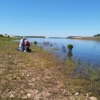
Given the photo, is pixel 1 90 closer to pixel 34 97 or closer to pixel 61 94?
pixel 34 97

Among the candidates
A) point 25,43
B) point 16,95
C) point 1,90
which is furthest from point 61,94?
point 25,43

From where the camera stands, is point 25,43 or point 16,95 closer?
point 16,95

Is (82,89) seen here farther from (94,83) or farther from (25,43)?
(25,43)

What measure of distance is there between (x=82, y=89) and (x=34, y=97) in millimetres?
2336

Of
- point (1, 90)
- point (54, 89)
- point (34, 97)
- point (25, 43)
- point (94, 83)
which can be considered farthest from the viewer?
point (25, 43)

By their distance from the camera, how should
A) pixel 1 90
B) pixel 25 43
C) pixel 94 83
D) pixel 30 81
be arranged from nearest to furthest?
pixel 1 90
pixel 30 81
pixel 94 83
pixel 25 43

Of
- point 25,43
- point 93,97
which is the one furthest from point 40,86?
point 25,43

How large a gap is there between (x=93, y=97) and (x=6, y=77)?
4.23 meters

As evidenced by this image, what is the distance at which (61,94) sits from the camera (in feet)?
20.7

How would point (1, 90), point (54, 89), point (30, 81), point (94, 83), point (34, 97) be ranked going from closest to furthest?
point (34, 97) < point (1, 90) < point (54, 89) < point (30, 81) < point (94, 83)

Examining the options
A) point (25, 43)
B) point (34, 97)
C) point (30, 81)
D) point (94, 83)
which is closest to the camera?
point (34, 97)

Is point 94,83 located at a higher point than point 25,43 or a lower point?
lower

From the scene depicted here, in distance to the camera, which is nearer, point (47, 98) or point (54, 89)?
point (47, 98)

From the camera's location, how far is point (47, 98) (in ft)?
19.3
